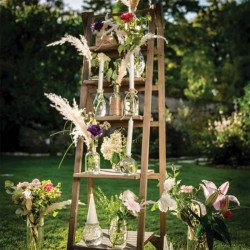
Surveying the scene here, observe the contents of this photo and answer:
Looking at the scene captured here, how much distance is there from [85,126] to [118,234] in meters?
0.89

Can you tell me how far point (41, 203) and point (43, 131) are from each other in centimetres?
1369

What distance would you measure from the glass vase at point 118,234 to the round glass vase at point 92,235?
13 centimetres

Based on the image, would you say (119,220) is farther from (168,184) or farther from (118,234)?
(168,184)

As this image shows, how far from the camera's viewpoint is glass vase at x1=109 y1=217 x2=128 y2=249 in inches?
146

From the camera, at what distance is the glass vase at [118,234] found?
371 cm

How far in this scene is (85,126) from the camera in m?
3.78

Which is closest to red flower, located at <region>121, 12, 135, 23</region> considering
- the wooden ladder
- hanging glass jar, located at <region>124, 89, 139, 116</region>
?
the wooden ladder

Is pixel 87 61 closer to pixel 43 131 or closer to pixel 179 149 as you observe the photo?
pixel 179 149

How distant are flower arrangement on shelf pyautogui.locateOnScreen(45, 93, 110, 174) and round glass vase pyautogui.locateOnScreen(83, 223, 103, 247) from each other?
1.45 feet

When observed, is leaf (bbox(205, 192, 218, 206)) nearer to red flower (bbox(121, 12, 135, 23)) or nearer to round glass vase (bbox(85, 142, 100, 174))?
round glass vase (bbox(85, 142, 100, 174))

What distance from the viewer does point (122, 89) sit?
404cm

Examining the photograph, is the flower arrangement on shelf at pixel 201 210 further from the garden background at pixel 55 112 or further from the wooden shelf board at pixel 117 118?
the garden background at pixel 55 112

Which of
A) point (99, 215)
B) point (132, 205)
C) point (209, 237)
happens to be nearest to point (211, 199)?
point (209, 237)

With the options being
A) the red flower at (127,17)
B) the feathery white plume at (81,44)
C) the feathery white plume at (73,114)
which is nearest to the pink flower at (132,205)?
the feathery white plume at (73,114)
